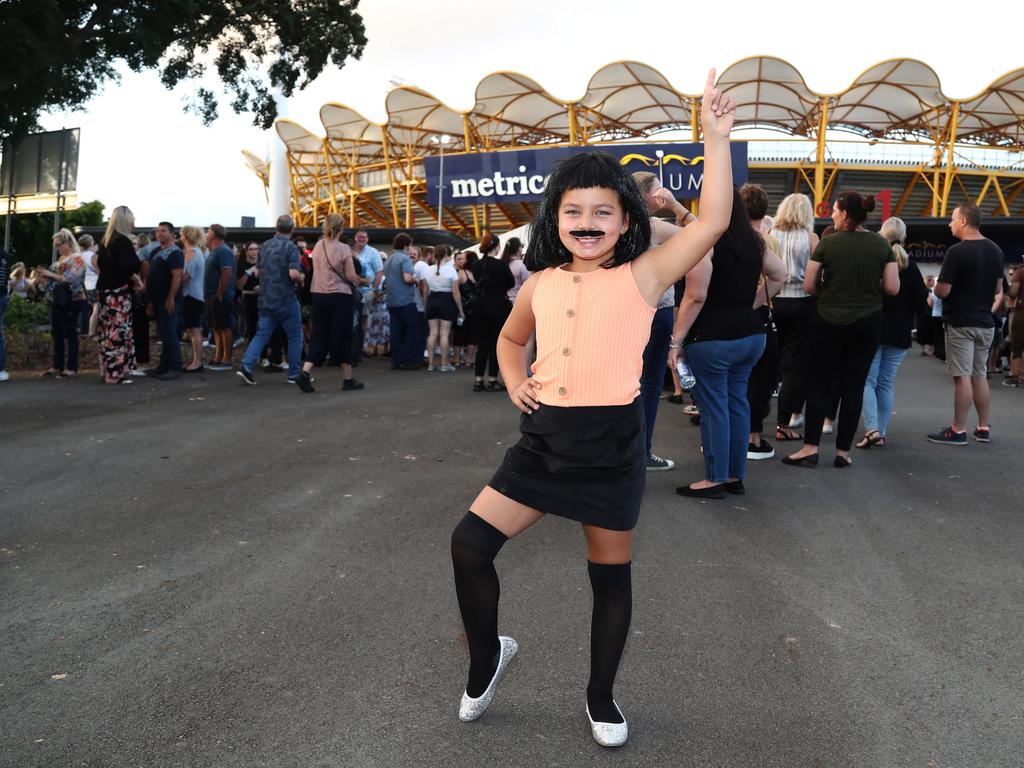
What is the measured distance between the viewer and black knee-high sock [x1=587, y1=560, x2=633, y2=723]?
251cm

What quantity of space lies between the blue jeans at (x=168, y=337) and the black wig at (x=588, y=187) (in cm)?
904

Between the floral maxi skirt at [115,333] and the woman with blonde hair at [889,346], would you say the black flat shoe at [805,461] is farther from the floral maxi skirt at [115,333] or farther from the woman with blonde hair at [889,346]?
the floral maxi skirt at [115,333]

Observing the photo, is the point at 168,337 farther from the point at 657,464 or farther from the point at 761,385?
the point at 761,385

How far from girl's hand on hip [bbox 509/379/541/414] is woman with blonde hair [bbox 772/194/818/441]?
16.0 feet

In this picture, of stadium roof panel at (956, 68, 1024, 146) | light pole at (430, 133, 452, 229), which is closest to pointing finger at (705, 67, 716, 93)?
light pole at (430, 133, 452, 229)

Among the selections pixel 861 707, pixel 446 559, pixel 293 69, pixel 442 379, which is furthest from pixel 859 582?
pixel 293 69

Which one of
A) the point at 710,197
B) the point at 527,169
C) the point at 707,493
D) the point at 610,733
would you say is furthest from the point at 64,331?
the point at 527,169

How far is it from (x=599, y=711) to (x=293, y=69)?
15410mm

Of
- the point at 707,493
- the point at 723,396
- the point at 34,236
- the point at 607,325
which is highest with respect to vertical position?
the point at 34,236

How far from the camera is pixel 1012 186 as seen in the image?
1874 inches

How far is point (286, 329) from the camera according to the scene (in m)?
10.2

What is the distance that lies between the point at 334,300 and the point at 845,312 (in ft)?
19.4

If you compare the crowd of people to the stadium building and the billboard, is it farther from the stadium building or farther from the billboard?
the stadium building

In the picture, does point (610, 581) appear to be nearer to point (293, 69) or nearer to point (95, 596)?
point (95, 596)
